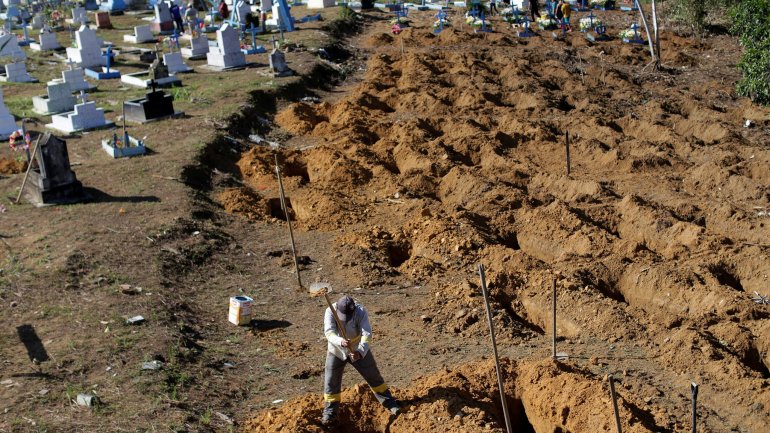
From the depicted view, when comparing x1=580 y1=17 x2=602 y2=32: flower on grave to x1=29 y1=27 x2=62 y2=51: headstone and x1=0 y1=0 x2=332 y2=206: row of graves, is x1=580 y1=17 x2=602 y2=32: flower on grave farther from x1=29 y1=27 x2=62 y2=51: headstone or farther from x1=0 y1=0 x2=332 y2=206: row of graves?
x1=29 y1=27 x2=62 y2=51: headstone

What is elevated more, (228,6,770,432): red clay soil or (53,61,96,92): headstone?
(53,61,96,92): headstone

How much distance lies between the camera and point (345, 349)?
372 inches

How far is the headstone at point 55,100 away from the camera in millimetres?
22828

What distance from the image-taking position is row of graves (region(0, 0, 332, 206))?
54.1 ft

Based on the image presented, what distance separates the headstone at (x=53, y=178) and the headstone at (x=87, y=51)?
1276 centimetres

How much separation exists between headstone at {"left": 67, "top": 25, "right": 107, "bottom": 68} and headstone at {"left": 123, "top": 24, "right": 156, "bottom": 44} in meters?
4.95

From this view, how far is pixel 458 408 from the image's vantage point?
979cm

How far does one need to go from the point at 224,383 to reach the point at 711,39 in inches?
978

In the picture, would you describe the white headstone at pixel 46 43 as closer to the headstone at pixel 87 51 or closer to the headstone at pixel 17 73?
the headstone at pixel 87 51

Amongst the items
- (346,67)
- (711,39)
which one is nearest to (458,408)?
(346,67)

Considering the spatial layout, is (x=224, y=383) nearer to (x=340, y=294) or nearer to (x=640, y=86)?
(x=340, y=294)

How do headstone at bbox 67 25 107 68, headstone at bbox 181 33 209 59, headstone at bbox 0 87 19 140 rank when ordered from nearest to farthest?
headstone at bbox 0 87 19 140 → headstone at bbox 67 25 107 68 → headstone at bbox 181 33 209 59

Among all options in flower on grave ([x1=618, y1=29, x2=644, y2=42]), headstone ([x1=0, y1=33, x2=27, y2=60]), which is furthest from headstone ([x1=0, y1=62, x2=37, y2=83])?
flower on grave ([x1=618, y1=29, x2=644, y2=42])

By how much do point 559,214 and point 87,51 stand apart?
1822cm
